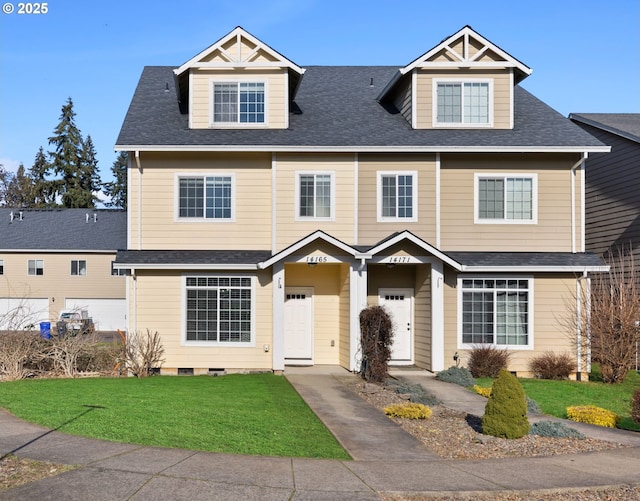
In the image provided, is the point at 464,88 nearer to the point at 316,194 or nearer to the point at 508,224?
the point at 508,224

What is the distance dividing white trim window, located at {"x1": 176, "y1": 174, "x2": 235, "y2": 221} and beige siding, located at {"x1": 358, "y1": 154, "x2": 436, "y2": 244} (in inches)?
143

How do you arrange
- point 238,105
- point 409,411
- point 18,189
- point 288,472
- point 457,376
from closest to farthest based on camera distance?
point 288,472 → point 409,411 → point 457,376 → point 238,105 → point 18,189

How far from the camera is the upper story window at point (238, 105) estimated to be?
20.0 m

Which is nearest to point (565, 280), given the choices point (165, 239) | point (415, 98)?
point (415, 98)

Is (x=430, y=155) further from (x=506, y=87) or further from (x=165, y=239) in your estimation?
(x=165, y=239)

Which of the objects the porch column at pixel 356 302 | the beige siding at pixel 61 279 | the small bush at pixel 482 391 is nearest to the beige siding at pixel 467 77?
the porch column at pixel 356 302

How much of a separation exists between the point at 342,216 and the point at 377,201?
1.07m

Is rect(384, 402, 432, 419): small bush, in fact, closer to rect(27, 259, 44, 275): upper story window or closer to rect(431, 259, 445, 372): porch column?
rect(431, 259, 445, 372): porch column

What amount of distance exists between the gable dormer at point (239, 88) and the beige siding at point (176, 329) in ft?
15.3

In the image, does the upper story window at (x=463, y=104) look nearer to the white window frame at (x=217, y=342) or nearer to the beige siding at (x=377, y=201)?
the beige siding at (x=377, y=201)

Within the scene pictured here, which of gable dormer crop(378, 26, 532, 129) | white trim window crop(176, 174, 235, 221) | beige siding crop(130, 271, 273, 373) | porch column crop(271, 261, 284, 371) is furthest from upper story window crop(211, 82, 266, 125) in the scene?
beige siding crop(130, 271, 273, 373)

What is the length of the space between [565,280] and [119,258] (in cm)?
1226

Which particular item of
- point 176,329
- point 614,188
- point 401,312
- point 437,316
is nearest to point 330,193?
point 401,312

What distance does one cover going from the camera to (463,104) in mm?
20234
